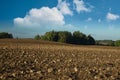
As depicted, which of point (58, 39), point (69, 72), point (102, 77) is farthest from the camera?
point (58, 39)

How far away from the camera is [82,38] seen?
10775 cm

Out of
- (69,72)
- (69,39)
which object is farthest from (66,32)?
(69,72)

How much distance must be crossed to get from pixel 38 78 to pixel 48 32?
101044 mm

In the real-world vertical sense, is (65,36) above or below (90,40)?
above

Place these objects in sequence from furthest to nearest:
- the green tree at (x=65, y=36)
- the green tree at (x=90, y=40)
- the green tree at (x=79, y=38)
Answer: the green tree at (x=90, y=40), the green tree at (x=79, y=38), the green tree at (x=65, y=36)

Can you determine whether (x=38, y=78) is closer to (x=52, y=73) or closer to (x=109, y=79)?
(x=52, y=73)

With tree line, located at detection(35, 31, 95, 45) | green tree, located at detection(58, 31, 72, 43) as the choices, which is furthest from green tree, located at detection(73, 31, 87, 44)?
green tree, located at detection(58, 31, 72, 43)

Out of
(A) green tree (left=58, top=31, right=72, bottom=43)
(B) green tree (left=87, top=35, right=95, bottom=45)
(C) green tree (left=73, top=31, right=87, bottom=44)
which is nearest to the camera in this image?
(A) green tree (left=58, top=31, right=72, bottom=43)

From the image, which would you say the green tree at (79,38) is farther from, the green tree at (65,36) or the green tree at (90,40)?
the green tree at (65,36)

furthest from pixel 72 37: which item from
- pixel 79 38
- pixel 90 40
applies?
pixel 90 40

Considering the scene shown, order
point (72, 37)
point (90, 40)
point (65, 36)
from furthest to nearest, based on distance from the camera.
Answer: point (90, 40), point (72, 37), point (65, 36)

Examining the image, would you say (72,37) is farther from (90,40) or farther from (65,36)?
(90,40)

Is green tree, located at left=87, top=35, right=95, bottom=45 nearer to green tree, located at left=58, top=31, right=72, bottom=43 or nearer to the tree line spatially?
the tree line

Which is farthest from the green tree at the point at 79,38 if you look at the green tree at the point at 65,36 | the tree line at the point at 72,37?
the green tree at the point at 65,36
